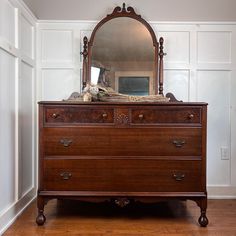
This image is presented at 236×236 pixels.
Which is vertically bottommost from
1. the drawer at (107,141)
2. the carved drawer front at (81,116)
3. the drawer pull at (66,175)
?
the drawer pull at (66,175)

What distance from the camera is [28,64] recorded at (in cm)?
255

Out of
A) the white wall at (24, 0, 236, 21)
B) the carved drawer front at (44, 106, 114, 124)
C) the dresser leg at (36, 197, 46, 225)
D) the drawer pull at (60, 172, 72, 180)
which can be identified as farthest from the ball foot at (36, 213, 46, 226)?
the white wall at (24, 0, 236, 21)

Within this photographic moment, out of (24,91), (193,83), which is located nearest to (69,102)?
(24,91)

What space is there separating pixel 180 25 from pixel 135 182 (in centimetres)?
154

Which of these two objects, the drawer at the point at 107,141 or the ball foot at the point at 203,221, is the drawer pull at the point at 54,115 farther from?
the ball foot at the point at 203,221

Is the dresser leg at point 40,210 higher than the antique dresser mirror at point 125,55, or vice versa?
the antique dresser mirror at point 125,55

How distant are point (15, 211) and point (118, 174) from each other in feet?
2.71

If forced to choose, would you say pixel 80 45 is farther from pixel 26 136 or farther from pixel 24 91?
pixel 26 136

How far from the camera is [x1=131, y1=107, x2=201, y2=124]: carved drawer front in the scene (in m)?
2.10

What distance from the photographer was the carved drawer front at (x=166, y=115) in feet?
6.88

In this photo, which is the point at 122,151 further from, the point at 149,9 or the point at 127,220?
the point at 149,9

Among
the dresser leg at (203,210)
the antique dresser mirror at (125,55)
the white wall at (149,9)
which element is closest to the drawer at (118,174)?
the dresser leg at (203,210)

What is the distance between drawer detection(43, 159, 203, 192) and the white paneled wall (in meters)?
0.85

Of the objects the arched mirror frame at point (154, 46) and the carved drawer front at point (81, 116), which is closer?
the carved drawer front at point (81, 116)
